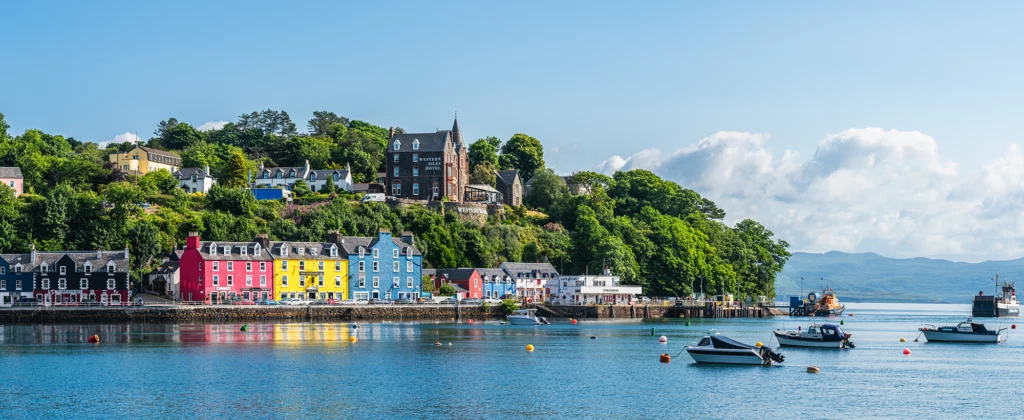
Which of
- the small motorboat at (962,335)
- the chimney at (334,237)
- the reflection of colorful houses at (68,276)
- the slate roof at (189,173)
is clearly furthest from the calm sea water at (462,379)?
the slate roof at (189,173)

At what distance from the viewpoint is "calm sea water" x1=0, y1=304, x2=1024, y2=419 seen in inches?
1700

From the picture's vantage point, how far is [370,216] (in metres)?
123

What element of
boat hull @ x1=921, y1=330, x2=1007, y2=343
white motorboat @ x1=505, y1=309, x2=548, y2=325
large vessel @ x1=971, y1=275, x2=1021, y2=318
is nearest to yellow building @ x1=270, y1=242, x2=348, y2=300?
white motorboat @ x1=505, y1=309, x2=548, y2=325

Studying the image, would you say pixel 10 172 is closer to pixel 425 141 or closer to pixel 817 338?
pixel 425 141

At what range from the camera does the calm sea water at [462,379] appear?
43188 millimetres

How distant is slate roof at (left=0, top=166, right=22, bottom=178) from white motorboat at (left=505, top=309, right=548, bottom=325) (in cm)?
5806

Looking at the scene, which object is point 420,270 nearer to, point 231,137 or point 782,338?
point 782,338

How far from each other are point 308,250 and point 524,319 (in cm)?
2343

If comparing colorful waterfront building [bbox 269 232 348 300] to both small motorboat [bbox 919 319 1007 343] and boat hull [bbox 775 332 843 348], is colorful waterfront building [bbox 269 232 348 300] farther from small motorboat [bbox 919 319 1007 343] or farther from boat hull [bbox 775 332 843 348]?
small motorboat [bbox 919 319 1007 343]

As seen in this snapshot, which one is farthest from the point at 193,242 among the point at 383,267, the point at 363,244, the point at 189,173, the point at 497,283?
the point at 497,283

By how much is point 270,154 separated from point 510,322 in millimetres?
74649

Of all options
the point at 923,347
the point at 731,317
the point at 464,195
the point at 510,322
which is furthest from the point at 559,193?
the point at 923,347

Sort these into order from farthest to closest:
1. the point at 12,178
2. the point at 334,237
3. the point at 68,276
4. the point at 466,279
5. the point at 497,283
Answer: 1. the point at 497,283
2. the point at 12,178
3. the point at 466,279
4. the point at 334,237
5. the point at 68,276

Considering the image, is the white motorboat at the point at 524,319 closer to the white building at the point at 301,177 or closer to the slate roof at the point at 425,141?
the slate roof at the point at 425,141
